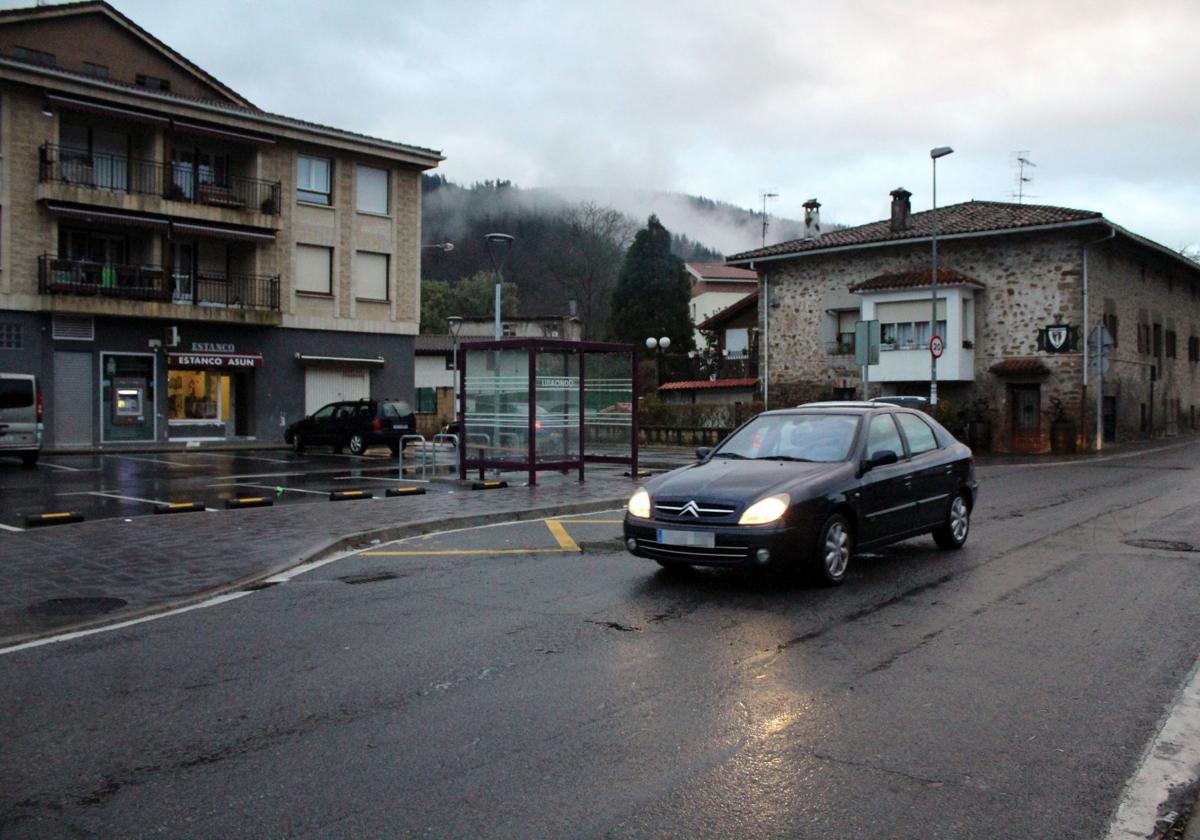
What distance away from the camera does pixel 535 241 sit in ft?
262

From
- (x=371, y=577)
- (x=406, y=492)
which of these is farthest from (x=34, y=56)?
(x=371, y=577)

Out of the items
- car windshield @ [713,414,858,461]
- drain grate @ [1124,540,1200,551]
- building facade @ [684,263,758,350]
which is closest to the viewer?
car windshield @ [713,414,858,461]

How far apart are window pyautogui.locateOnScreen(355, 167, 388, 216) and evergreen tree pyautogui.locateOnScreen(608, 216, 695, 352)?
25.1m

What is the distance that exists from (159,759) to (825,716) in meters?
3.20

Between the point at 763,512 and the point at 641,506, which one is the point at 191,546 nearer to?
the point at 641,506

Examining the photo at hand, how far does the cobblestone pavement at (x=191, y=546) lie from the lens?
807cm

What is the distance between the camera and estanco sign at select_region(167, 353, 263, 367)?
32844 millimetres

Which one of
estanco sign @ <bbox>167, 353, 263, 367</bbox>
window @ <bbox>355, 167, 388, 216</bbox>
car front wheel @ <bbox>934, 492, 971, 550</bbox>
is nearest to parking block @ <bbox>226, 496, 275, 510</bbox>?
car front wheel @ <bbox>934, 492, 971, 550</bbox>

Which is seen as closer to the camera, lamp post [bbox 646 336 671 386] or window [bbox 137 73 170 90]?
window [bbox 137 73 170 90]

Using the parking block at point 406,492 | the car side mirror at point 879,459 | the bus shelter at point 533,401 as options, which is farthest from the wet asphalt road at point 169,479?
the car side mirror at point 879,459

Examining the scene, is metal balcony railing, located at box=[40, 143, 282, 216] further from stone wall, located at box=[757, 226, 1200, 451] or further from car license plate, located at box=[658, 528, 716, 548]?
car license plate, located at box=[658, 528, 716, 548]

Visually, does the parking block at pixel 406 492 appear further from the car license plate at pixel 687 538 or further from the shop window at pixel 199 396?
the shop window at pixel 199 396

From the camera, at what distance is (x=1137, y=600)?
320 inches

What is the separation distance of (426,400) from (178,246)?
1934cm
